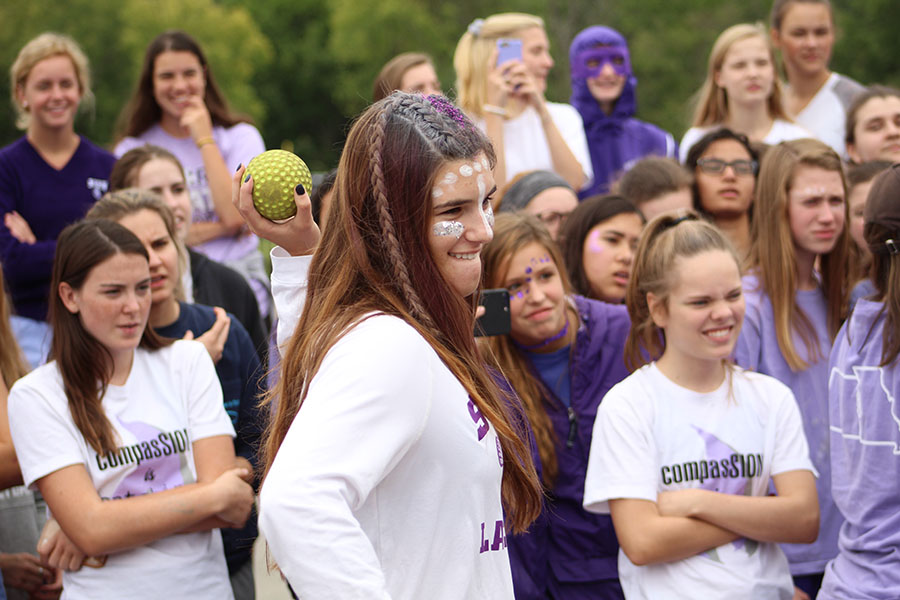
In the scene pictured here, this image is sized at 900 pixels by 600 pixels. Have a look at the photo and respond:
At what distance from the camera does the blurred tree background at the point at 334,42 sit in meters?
29.0

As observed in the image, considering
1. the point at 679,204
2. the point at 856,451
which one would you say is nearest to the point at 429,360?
the point at 856,451

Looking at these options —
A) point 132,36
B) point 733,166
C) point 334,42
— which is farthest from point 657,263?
point 132,36

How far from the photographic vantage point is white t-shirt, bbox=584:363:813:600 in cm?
323

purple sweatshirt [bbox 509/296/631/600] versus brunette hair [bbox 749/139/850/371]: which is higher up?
brunette hair [bbox 749/139/850/371]

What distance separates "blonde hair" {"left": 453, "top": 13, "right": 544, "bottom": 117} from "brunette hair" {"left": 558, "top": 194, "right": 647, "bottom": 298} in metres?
1.45

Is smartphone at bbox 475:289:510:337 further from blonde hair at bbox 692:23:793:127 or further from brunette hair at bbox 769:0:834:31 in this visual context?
brunette hair at bbox 769:0:834:31

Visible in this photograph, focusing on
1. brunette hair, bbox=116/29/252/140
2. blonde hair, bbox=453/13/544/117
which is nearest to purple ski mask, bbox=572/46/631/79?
→ blonde hair, bbox=453/13/544/117

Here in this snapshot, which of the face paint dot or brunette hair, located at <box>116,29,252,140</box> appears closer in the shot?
the face paint dot

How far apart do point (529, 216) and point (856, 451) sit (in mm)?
1531

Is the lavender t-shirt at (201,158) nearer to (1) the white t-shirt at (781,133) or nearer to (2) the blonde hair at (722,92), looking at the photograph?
(1) the white t-shirt at (781,133)

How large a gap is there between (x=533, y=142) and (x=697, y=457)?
9.37ft

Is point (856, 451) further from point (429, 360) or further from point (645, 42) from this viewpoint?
point (645, 42)

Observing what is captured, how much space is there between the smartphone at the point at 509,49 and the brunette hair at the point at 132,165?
1969 millimetres

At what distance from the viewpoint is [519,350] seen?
3902mm
